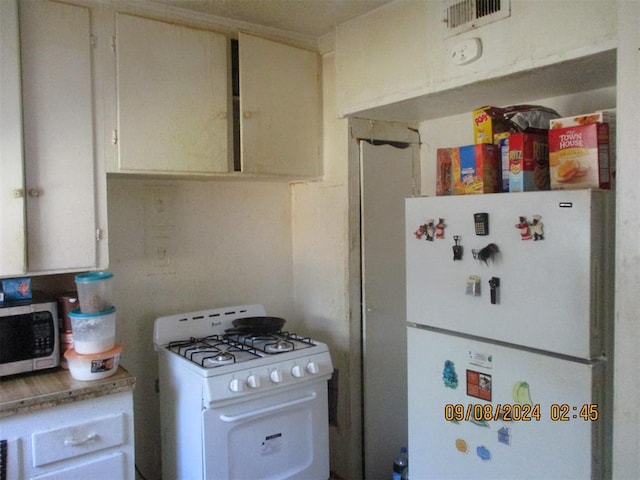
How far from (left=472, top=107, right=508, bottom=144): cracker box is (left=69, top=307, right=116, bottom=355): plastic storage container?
1.62 meters

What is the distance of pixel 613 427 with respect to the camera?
5.05 feet

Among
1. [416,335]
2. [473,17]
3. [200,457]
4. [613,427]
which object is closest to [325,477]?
[200,457]

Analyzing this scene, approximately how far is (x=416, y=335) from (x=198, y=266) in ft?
4.00

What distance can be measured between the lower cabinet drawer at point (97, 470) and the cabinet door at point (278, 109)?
1.31m

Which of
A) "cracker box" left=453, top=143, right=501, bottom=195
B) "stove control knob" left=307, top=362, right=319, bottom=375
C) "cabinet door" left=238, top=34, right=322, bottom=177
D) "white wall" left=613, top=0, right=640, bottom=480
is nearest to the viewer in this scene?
"white wall" left=613, top=0, right=640, bottom=480

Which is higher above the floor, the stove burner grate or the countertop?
the stove burner grate

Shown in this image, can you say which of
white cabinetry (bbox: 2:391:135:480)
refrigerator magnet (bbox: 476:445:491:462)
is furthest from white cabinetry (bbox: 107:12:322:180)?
refrigerator magnet (bbox: 476:445:491:462)

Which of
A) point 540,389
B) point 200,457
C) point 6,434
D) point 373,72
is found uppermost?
point 373,72

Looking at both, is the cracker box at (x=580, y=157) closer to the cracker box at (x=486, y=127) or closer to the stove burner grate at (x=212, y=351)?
the cracker box at (x=486, y=127)

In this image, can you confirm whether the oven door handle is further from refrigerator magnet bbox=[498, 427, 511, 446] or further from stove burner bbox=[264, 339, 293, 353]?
refrigerator magnet bbox=[498, 427, 511, 446]

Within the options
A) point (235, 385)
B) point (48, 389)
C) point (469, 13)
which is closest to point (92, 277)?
point (48, 389)

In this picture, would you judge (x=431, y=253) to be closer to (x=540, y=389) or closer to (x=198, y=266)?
(x=540, y=389)

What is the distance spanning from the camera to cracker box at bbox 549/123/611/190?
1.69 meters

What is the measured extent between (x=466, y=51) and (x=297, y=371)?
1438 mm
